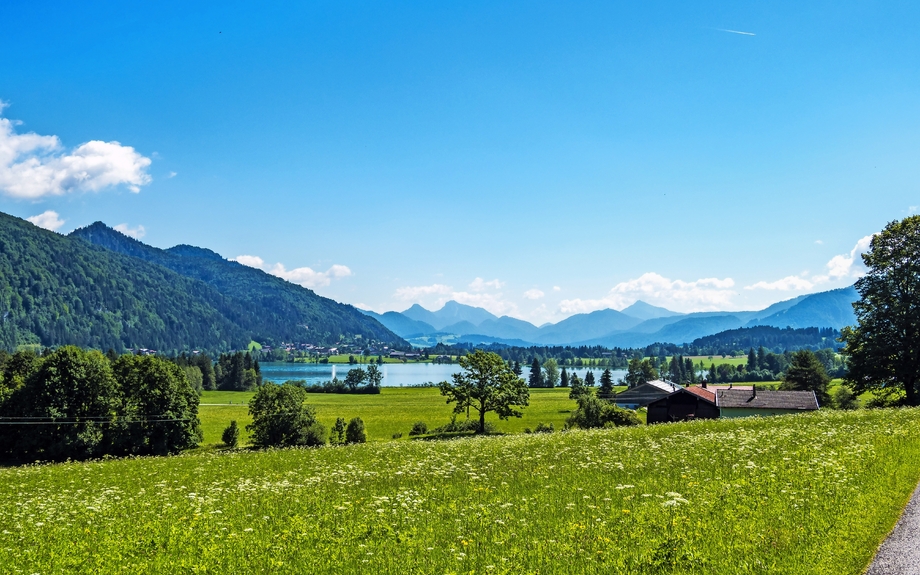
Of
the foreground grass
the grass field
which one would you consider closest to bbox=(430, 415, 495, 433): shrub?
the grass field

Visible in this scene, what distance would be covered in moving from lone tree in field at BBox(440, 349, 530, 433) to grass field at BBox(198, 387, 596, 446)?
5823 mm

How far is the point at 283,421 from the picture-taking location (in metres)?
60.5

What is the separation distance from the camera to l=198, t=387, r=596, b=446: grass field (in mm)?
83812

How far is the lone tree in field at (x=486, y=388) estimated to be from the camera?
72250 millimetres

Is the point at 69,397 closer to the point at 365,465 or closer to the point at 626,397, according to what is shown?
the point at 365,465

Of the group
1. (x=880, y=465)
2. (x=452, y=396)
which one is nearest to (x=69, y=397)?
(x=452, y=396)

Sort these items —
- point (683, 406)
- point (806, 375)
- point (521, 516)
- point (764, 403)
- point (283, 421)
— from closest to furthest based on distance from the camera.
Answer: point (521, 516)
point (283, 421)
point (764, 403)
point (683, 406)
point (806, 375)

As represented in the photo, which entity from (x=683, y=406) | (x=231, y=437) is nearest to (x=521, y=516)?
(x=231, y=437)

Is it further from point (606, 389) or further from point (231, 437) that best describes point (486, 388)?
point (606, 389)

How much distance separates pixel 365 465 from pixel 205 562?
11964 millimetres

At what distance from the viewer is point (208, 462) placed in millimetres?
29578

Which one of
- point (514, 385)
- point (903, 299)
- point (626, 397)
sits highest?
point (903, 299)

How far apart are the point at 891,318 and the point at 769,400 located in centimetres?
2875

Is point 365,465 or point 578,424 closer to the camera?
point 365,465
